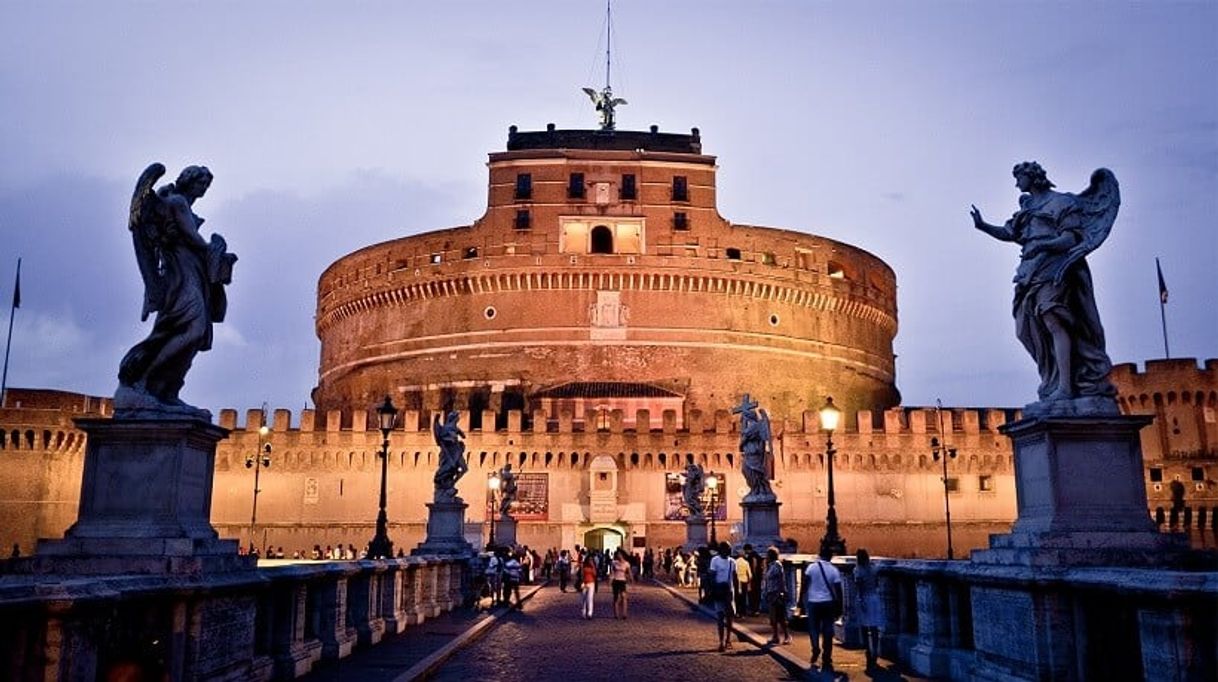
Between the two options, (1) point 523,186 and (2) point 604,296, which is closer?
(2) point 604,296

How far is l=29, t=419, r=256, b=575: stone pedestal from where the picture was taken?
6.41 meters

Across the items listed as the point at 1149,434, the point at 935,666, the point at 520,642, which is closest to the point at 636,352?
the point at 1149,434

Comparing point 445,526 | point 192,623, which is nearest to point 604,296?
point 445,526

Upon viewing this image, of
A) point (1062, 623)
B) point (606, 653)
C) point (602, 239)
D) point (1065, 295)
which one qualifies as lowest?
point (606, 653)

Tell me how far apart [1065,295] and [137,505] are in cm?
665

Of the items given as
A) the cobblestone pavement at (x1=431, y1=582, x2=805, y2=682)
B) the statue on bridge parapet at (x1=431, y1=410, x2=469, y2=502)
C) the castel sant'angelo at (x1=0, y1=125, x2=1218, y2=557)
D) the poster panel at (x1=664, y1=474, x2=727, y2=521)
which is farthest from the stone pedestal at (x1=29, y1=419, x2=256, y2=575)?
the poster panel at (x1=664, y1=474, x2=727, y2=521)

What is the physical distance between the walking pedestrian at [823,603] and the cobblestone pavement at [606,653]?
47cm

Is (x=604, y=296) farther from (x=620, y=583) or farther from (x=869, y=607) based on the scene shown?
(x=869, y=607)

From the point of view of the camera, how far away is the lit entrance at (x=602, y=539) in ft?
151

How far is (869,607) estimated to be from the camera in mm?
9578

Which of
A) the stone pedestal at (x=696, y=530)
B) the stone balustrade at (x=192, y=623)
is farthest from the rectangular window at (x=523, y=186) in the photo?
the stone balustrade at (x=192, y=623)

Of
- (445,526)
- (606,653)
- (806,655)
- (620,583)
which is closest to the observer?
(806,655)

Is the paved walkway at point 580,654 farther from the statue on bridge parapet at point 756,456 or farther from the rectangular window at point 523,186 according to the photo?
the rectangular window at point 523,186

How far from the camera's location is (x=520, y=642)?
13180mm
